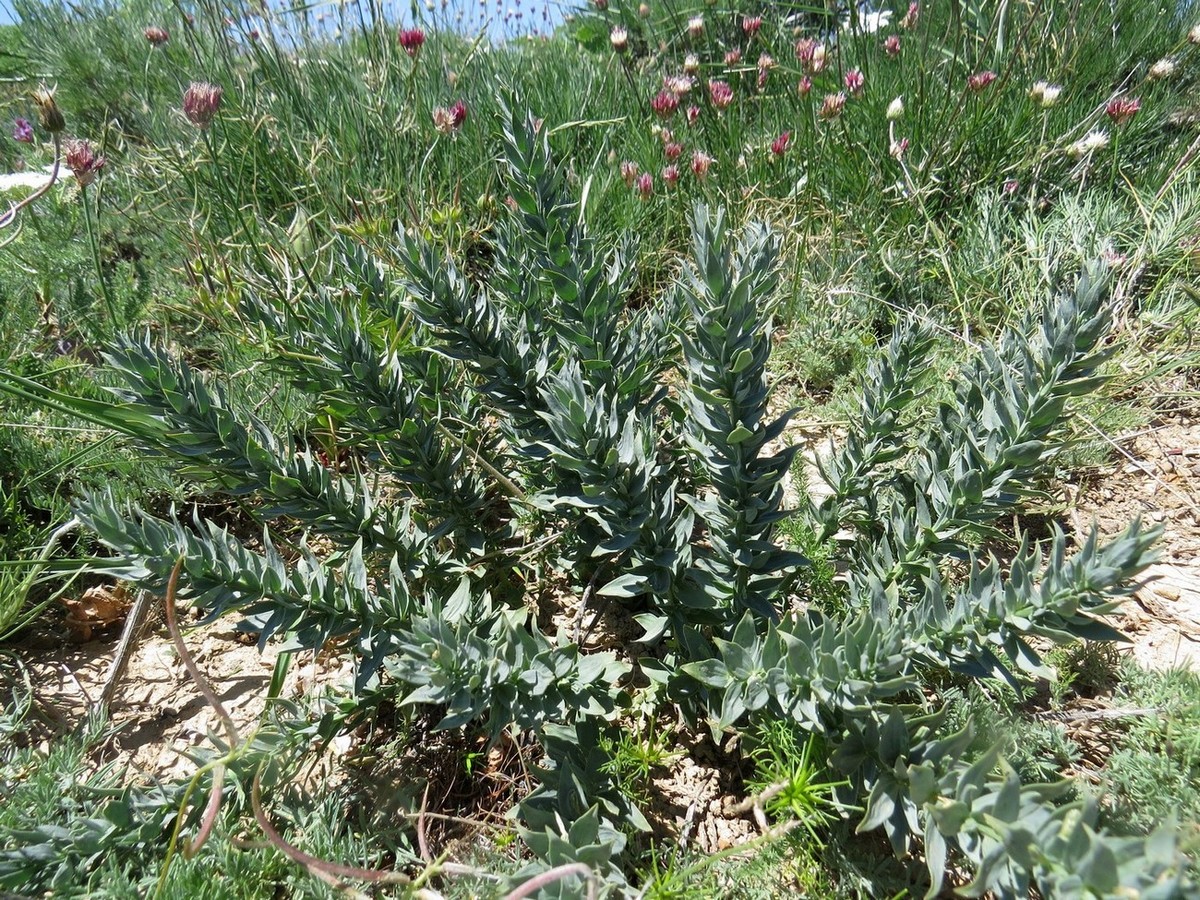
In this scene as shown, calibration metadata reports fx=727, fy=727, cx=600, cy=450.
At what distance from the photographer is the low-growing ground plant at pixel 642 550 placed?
1.12 metres

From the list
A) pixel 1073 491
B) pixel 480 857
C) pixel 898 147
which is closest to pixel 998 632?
pixel 480 857

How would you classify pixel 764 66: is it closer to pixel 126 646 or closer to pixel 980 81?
pixel 980 81

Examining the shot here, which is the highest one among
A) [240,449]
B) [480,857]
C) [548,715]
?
[240,449]

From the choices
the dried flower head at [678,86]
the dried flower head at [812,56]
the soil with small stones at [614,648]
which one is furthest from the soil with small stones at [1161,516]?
the dried flower head at [678,86]

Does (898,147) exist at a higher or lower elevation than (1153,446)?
higher

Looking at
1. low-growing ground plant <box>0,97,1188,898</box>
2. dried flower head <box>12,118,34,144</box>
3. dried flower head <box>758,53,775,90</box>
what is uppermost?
dried flower head <box>758,53,775,90</box>

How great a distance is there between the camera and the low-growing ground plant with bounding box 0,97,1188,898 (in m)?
1.12

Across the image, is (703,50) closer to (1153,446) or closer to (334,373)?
(1153,446)

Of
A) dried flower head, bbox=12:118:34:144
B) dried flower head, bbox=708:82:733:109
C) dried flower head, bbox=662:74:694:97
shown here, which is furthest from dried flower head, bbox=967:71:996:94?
dried flower head, bbox=12:118:34:144

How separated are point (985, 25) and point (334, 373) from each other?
409cm

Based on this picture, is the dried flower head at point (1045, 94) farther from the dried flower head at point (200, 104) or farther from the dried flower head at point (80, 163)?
the dried flower head at point (80, 163)

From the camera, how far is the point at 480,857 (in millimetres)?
1384

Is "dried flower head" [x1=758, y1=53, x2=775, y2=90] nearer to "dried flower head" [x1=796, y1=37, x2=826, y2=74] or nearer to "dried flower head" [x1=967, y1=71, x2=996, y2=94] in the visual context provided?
"dried flower head" [x1=796, y1=37, x2=826, y2=74]

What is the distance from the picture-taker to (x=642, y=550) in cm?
149
